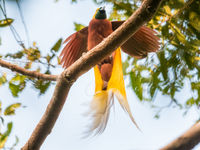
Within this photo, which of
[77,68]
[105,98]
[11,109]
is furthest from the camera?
[11,109]

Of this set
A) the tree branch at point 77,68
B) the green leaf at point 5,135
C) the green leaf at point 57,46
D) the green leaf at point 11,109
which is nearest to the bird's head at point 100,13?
the green leaf at point 57,46

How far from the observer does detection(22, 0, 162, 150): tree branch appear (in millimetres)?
929

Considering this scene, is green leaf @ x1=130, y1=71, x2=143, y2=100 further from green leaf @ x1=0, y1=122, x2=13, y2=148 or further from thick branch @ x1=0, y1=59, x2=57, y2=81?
green leaf @ x1=0, y1=122, x2=13, y2=148

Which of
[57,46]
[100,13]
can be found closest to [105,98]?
[57,46]

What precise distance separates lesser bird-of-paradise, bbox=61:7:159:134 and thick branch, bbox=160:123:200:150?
1.73 feet

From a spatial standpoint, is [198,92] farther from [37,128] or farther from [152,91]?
[37,128]

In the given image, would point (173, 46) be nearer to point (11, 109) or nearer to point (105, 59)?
point (105, 59)

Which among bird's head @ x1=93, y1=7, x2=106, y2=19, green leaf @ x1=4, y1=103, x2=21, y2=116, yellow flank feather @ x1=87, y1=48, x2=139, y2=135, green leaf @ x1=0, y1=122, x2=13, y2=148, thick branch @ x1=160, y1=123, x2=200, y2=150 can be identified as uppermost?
bird's head @ x1=93, y1=7, x2=106, y2=19

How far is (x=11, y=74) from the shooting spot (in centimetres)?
158

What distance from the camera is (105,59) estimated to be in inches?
54.6

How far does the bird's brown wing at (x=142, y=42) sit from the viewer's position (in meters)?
1.49

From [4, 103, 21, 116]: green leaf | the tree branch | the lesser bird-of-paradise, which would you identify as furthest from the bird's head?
[4, 103, 21, 116]: green leaf

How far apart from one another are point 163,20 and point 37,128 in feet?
3.27

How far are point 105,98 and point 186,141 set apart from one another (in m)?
0.72
